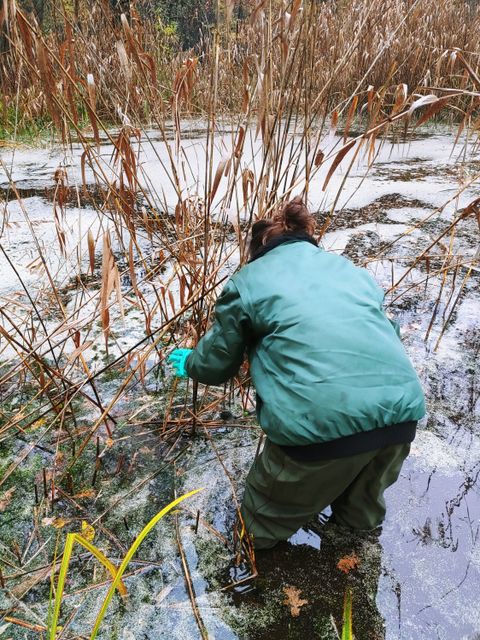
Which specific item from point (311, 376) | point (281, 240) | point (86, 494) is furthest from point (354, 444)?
point (86, 494)

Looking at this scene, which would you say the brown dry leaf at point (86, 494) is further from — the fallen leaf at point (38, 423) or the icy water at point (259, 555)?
the fallen leaf at point (38, 423)

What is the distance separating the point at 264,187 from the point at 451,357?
3.59ft

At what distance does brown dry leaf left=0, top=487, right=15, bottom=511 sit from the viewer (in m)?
1.39

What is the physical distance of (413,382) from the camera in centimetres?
110

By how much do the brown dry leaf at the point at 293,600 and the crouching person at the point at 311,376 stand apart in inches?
4.7

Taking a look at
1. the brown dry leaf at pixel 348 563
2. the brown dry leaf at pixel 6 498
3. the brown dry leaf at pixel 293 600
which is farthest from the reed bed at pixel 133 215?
the brown dry leaf at pixel 348 563

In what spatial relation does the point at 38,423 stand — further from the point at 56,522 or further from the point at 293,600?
the point at 293,600

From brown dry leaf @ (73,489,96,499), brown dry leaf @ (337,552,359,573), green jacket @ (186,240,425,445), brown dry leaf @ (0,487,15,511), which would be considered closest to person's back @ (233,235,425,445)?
green jacket @ (186,240,425,445)

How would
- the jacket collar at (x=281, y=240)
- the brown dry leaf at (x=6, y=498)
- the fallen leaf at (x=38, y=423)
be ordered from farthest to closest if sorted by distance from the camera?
the fallen leaf at (x=38, y=423) → the brown dry leaf at (x=6, y=498) → the jacket collar at (x=281, y=240)

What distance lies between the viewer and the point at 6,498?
1.41 m

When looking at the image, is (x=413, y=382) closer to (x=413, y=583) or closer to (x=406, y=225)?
(x=413, y=583)

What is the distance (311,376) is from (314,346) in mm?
67

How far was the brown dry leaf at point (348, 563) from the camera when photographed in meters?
1.24

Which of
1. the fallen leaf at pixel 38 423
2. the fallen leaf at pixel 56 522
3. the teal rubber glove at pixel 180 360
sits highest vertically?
the teal rubber glove at pixel 180 360
